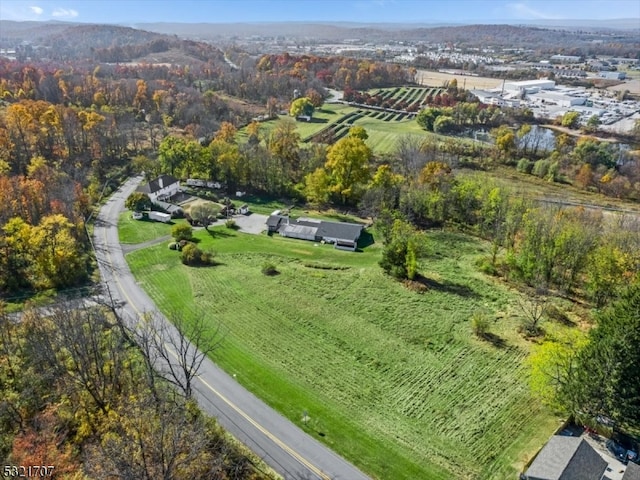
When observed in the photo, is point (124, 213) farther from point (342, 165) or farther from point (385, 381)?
point (385, 381)

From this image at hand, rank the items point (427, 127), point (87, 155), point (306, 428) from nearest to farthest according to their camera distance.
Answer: point (306, 428)
point (87, 155)
point (427, 127)

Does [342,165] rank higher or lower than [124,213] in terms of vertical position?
higher

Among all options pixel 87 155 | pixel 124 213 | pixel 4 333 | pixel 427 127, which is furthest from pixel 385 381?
pixel 427 127

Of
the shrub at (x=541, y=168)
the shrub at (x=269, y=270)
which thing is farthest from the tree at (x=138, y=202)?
the shrub at (x=541, y=168)

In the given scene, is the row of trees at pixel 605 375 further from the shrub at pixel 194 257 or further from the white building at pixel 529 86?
the white building at pixel 529 86

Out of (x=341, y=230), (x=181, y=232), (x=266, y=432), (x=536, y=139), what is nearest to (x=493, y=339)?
(x=266, y=432)

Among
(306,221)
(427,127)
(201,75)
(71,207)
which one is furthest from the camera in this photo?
(201,75)
